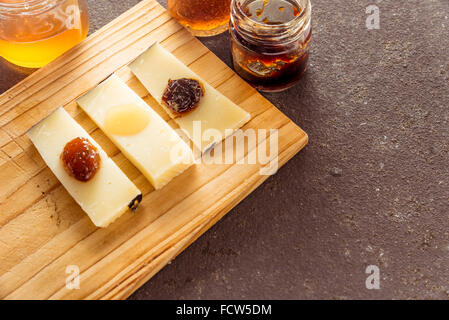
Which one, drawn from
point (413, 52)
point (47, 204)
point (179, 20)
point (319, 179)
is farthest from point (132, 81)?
point (413, 52)

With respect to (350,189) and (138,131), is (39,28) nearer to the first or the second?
(138,131)
